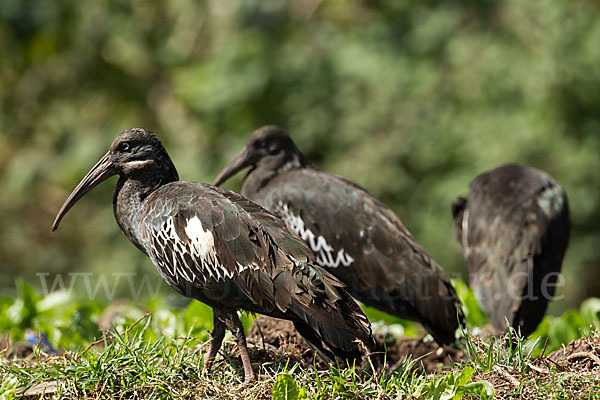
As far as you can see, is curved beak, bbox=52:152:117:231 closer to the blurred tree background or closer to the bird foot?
the bird foot

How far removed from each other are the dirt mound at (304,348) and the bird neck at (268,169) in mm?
1545

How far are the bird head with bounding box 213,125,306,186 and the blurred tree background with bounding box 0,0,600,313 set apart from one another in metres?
5.48

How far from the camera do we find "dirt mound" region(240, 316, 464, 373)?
4.32 m

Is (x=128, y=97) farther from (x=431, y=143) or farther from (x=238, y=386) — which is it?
(x=238, y=386)

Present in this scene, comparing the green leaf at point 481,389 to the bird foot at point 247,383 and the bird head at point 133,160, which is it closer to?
the bird foot at point 247,383

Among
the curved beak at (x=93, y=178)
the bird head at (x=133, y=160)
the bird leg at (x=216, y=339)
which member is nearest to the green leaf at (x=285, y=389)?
the bird leg at (x=216, y=339)

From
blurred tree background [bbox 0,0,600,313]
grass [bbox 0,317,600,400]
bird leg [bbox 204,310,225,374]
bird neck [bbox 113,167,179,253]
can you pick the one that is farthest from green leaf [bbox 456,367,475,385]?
blurred tree background [bbox 0,0,600,313]

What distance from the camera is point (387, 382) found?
3.87 meters

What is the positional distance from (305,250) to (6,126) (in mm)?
11286

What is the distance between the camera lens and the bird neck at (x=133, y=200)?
4336mm

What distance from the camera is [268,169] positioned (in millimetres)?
6250


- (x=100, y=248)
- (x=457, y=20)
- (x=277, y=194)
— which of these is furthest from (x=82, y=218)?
(x=277, y=194)

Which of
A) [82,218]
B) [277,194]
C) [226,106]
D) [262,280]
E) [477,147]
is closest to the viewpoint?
[262,280]

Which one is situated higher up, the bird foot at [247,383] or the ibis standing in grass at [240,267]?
the ibis standing in grass at [240,267]
